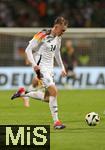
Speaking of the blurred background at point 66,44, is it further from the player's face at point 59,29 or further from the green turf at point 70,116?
the player's face at point 59,29

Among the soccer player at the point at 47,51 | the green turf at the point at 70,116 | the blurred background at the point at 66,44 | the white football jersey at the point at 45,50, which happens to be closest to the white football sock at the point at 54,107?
the soccer player at the point at 47,51

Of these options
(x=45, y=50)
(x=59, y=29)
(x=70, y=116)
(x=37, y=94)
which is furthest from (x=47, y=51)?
(x=70, y=116)

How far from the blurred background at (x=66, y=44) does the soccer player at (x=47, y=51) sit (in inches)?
387

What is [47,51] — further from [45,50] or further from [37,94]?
[37,94]

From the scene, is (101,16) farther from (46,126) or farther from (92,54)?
(46,126)

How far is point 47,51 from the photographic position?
1170cm

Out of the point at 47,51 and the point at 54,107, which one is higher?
the point at 47,51

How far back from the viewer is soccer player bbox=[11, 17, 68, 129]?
11.2 metres

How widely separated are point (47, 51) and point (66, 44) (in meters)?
11.8

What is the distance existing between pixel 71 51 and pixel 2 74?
2.59 m

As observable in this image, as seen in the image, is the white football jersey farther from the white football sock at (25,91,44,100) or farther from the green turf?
the green turf

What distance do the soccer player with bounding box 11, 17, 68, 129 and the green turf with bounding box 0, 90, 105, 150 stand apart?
0.76 metres

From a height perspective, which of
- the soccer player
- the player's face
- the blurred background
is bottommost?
the soccer player

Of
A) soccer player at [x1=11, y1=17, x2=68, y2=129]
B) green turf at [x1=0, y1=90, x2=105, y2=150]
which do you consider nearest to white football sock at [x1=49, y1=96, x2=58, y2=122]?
soccer player at [x1=11, y1=17, x2=68, y2=129]
